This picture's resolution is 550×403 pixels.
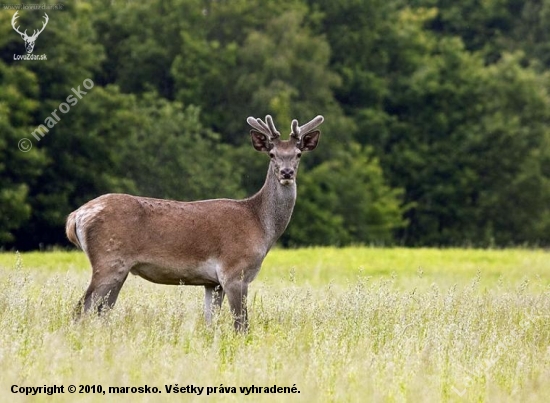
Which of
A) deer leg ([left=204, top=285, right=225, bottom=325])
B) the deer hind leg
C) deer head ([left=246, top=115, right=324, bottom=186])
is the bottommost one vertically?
deer leg ([left=204, top=285, right=225, bottom=325])

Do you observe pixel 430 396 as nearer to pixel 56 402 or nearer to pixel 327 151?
pixel 56 402

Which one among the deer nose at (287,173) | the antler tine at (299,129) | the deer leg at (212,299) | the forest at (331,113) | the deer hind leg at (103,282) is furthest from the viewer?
the forest at (331,113)

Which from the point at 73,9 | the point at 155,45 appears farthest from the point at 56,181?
the point at 155,45

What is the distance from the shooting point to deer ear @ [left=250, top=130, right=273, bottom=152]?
10594 millimetres

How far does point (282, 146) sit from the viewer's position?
10.5 metres

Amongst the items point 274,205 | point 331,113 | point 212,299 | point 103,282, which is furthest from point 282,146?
point 331,113

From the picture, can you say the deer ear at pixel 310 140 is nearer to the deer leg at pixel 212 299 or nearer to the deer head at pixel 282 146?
the deer head at pixel 282 146

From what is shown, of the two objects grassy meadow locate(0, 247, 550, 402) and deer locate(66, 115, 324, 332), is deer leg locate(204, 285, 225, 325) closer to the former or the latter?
deer locate(66, 115, 324, 332)

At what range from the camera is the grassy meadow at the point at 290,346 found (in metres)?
7.23

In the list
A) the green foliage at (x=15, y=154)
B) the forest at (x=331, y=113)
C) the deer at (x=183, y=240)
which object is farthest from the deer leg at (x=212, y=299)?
the forest at (x=331, y=113)

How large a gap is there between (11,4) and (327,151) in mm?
13393

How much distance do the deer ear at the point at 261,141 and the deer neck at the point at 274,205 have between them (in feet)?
0.67

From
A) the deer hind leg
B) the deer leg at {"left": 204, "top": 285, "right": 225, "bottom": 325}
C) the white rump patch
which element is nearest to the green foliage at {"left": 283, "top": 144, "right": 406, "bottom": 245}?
the deer leg at {"left": 204, "top": 285, "right": 225, "bottom": 325}

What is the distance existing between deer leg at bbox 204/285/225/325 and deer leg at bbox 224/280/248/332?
0.83ft
